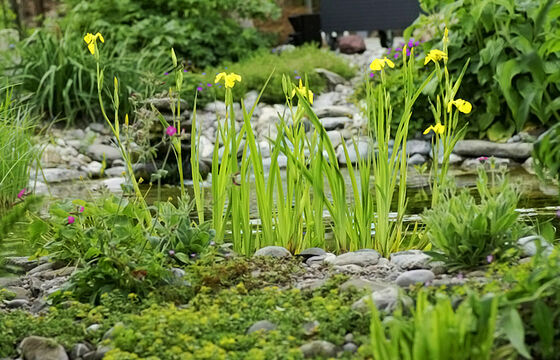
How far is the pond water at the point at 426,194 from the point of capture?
4430mm

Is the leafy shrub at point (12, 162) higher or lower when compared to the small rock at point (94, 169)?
higher

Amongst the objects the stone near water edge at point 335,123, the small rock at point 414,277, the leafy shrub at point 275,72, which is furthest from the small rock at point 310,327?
the leafy shrub at point 275,72

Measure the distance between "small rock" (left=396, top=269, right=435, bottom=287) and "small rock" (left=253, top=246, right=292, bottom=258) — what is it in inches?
26.8

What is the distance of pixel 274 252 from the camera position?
3334mm

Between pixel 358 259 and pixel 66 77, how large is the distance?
19.6 feet

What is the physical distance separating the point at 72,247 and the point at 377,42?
1148 centimetres

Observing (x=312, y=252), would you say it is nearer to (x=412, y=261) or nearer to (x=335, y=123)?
(x=412, y=261)

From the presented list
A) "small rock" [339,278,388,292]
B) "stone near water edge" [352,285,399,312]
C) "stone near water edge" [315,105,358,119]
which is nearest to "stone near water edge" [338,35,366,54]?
"stone near water edge" [315,105,358,119]

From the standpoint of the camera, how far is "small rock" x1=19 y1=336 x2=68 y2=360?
2410 millimetres

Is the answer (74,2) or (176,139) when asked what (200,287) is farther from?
(74,2)

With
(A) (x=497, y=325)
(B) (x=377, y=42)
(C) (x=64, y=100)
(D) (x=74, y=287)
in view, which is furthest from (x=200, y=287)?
(B) (x=377, y=42)

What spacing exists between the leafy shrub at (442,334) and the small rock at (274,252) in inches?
46.9

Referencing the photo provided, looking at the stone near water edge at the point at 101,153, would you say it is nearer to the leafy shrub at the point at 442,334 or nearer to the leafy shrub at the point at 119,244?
the leafy shrub at the point at 119,244

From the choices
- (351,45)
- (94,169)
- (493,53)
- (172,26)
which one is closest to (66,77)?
(94,169)
